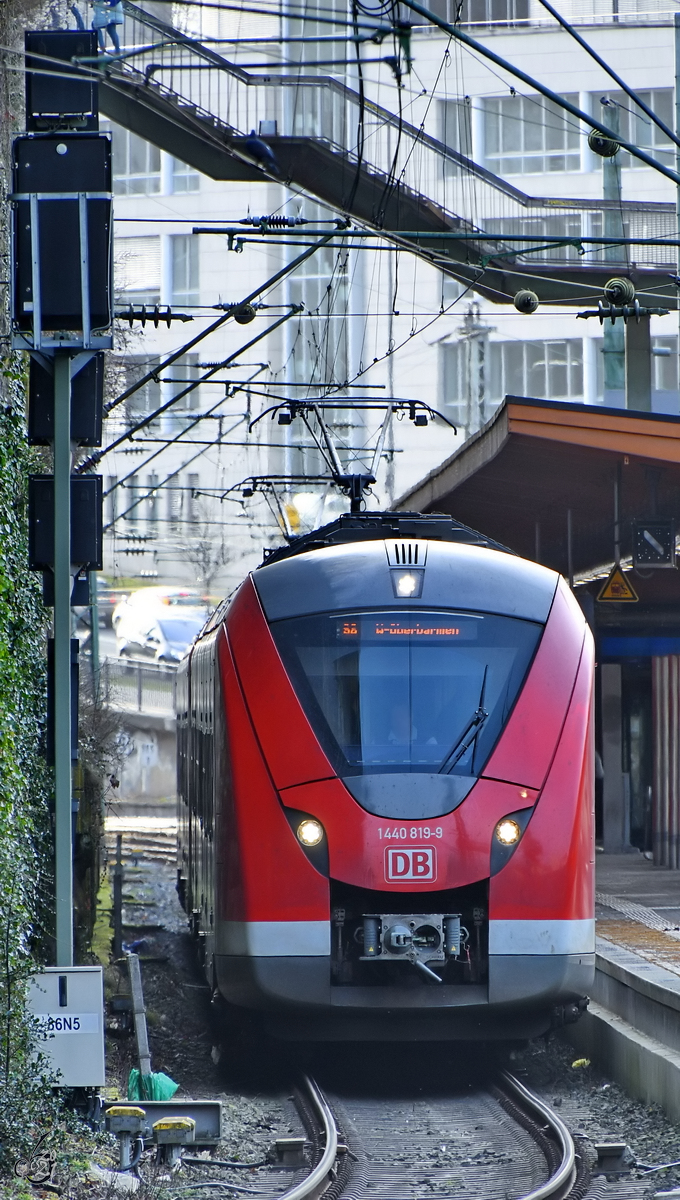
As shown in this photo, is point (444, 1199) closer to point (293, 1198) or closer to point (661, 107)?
point (293, 1198)

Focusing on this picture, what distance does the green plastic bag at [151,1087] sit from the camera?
8906 millimetres

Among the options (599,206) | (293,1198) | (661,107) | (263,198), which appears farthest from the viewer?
(263,198)

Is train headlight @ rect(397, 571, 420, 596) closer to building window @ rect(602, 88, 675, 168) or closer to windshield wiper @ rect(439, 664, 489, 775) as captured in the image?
windshield wiper @ rect(439, 664, 489, 775)

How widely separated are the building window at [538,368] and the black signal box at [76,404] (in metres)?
42.5

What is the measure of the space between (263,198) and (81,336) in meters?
44.6

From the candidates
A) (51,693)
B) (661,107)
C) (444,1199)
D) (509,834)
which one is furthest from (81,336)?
A: (661,107)

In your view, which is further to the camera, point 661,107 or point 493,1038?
point 661,107

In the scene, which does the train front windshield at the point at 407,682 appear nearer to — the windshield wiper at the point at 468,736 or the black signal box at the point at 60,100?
the windshield wiper at the point at 468,736

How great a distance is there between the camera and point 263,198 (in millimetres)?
50281

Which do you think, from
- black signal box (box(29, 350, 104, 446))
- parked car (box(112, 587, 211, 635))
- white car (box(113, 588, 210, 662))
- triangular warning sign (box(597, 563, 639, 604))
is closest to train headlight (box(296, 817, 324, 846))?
black signal box (box(29, 350, 104, 446))

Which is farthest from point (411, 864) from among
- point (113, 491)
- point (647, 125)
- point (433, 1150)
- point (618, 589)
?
point (647, 125)

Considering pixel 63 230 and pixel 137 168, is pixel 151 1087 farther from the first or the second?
pixel 137 168

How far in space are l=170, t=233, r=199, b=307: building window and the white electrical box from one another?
154ft

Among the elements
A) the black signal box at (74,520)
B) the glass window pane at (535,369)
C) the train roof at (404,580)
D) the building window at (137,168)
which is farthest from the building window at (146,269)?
the black signal box at (74,520)
